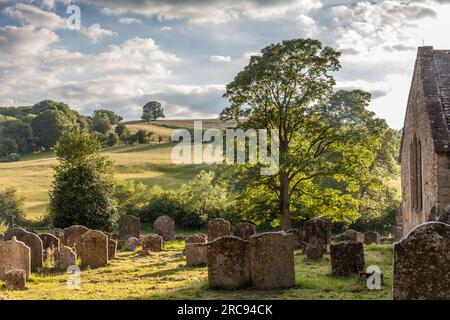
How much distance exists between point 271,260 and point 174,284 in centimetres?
348

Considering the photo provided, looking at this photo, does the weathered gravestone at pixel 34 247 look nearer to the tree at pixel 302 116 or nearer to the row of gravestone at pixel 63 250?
the row of gravestone at pixel 63 250

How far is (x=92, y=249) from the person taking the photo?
70.7 feet

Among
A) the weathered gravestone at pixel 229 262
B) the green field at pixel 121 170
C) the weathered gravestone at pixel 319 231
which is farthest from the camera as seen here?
the green field at pixel 121 170

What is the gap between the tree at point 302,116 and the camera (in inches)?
1148

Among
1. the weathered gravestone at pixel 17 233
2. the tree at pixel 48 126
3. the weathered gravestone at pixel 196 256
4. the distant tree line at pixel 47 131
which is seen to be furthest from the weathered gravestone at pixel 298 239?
the tree at pixel 48 126

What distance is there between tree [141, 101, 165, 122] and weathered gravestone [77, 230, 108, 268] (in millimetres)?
77934

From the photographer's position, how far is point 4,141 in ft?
228

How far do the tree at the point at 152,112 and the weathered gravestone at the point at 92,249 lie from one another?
7793cm

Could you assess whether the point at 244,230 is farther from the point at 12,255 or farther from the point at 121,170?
the point at 121,170

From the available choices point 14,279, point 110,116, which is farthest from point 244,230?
point 110,116

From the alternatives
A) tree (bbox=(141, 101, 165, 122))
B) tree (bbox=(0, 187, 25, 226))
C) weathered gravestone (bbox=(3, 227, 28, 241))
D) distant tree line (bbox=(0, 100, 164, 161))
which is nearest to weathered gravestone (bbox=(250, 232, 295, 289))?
weathered gravestone (bbox=(3, 227, 28, 241))

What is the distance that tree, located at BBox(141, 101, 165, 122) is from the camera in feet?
326
